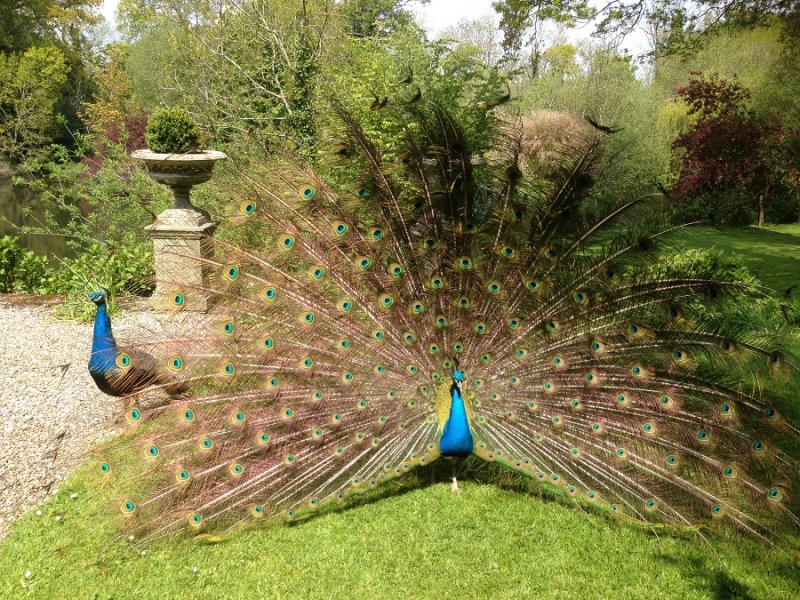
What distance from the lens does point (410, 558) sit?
144 inches

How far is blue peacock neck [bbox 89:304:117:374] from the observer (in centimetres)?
423

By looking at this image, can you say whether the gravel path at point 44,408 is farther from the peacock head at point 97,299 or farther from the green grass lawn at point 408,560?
the green grass lawn at point 408,560

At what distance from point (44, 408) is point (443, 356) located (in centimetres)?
373

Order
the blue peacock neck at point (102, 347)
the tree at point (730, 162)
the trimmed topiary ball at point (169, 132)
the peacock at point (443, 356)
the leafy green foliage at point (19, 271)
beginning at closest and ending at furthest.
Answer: the peacock at point (443, 356) → the blue peacock neck at point (102, 347) → the trimmed topiary ball at point (169, 132) → the leafy green foliage at point (19, 271) → the tree at point (730, 162)

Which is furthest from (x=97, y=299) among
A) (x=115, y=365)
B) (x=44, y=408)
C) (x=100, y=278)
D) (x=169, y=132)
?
(x=100, y=278)

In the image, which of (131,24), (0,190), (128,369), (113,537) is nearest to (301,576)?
(113,537)

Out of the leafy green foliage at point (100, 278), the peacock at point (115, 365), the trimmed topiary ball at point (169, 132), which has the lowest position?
the leafy green foliage at point (100, 278)

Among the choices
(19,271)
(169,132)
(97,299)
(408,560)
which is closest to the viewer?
(408,560)

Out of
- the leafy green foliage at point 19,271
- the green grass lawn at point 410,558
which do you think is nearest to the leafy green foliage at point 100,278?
the leafy green foliage at point 19,271

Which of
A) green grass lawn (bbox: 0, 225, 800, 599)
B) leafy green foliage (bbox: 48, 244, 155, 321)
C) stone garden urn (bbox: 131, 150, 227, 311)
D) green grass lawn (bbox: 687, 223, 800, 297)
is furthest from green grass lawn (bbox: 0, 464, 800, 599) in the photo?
green grass lawn (bbox: 687, 223, 800, 297)

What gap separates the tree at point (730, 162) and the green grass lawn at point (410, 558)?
1266cm

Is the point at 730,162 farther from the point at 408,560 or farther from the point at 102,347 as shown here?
the point at 102,347

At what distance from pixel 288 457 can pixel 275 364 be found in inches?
23.0

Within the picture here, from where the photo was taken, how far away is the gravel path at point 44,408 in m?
4.35
